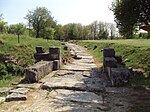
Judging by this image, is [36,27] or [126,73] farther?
[36,27]

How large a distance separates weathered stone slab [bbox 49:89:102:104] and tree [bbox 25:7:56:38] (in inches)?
2781

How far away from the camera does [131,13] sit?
49.8 feet

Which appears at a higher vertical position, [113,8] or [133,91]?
[113,8]

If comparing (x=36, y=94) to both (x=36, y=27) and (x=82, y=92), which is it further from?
(x=36, y=27)

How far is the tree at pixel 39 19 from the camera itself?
3113 inches

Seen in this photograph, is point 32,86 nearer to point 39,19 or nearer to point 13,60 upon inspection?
point 13,60

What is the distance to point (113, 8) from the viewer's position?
1678cm

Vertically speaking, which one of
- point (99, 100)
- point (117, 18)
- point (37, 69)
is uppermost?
point (117, 18)

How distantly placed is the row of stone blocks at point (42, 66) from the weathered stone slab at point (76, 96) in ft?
5.32

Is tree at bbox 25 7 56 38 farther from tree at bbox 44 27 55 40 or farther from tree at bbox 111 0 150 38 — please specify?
tree at bbox 111 0 150 38

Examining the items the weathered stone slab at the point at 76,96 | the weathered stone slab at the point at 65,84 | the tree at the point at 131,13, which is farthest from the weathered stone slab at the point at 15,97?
the tree at the point at 131,13

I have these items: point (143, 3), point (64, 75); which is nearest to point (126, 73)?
point (64, 75)

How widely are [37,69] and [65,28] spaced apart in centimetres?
8671

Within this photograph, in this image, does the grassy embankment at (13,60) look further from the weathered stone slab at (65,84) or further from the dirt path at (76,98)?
the dirt path at (76,98)
